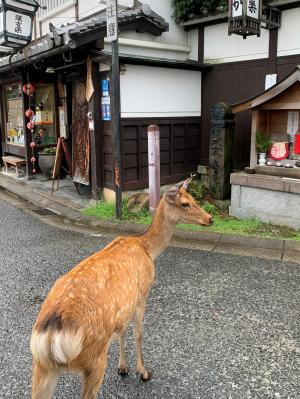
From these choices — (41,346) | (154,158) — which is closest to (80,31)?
(154,158)

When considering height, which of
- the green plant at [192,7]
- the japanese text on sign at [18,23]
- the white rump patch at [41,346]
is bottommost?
the white rump patch at [41,346]

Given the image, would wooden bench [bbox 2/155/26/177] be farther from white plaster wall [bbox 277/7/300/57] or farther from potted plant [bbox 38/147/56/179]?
white plaster wall [bbox 277/7/300/57]

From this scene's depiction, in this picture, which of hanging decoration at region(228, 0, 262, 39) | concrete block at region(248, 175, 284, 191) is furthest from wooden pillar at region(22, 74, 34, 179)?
concrete block at region(248, 175, 284, 191)

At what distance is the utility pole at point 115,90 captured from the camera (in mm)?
7359

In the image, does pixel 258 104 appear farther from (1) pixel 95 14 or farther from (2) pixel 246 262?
(1) pixel 95 14

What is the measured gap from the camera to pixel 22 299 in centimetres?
507

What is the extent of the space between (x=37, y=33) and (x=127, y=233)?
949 cm

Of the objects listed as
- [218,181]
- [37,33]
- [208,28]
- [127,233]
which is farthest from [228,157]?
[37,33]

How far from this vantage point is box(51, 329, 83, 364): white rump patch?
92.7 inches

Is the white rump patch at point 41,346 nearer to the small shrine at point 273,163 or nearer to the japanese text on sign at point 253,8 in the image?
the small shrine at point 273,163

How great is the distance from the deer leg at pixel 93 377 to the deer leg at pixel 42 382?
0.66ft

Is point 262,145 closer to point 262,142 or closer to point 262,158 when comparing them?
point 262,142

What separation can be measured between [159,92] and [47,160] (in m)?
4.74

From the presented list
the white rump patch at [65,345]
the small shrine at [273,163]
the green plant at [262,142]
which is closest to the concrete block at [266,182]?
the small shrine at [273,163]
